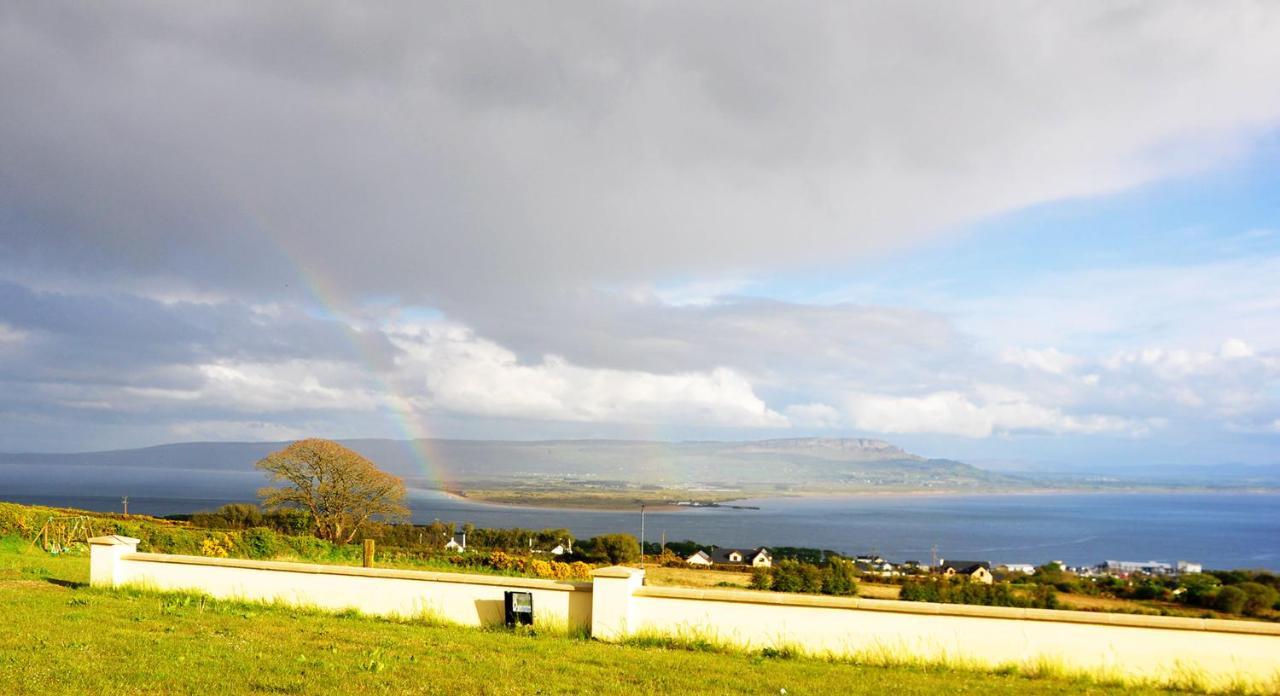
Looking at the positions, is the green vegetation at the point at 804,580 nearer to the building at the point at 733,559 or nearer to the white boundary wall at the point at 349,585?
the building at the point at 733,559

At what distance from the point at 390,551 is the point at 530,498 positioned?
14897 centimetres

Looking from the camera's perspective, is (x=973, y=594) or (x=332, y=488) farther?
(x=332, y=488)

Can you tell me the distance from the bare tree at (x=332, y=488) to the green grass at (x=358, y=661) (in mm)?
15672

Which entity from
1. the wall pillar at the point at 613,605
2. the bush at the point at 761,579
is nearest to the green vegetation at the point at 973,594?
the bush at the point at 761,579

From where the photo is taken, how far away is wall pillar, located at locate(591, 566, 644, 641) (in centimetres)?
1118

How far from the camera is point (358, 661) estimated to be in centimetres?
864

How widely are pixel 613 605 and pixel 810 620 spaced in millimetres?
2455

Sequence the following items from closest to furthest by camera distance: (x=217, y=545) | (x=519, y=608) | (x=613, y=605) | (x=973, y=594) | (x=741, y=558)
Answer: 1. (x=613, y=605)
2. (x=519, y=608)
3. (x=973, y=594)
4. (x=217, y=545)
5. (x=741, y=558)

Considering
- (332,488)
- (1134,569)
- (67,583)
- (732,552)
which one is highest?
(332,488)

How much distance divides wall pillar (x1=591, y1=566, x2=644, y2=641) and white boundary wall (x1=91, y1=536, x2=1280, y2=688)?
0.01m

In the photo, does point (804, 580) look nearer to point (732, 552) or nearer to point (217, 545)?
point (217, 545)

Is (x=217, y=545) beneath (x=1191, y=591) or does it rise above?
above

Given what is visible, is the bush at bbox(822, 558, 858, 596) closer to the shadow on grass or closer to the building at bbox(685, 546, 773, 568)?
the building at bbox(685, 546, 773, 568)

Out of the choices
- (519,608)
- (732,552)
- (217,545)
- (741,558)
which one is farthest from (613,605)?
(732,552)
